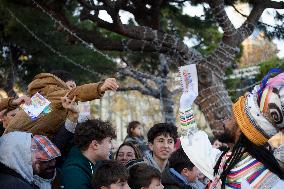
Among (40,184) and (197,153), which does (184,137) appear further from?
(40,184)

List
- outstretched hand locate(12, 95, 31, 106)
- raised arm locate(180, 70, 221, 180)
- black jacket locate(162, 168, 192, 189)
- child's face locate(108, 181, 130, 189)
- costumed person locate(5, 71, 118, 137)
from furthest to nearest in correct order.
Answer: black jacket locate(162, 168, 192, 189) < costumed person locate(5, 71, 118, 137) < outstretched hand locate(12, 95, 31, 106) < child's face locate(108, 181, 130, 189) < raised arm locate(180, 70, 221, 180)

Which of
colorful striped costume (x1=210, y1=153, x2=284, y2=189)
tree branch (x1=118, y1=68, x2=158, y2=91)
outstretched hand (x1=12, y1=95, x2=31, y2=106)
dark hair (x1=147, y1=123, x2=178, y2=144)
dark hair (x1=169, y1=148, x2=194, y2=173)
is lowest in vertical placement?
colorful striped costume (x1=210, y1=153, x2=284, y2=189)

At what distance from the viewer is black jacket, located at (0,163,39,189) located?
10.1 feet

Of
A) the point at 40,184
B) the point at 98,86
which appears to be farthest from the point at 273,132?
the point at 40,184

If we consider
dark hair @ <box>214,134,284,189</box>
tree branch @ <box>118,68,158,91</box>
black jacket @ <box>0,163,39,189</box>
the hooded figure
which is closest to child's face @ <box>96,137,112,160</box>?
the hooded figure

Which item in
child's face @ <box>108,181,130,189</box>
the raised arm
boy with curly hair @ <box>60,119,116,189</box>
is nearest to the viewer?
the raised arm

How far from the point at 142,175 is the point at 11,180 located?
3.58 feet

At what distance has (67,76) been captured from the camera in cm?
451

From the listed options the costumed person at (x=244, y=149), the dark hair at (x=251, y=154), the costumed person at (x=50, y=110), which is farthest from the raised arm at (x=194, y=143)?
the costumed person at (x=50, y=110)

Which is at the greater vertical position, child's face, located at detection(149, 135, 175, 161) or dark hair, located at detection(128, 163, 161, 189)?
child's face, located at detection(149, 135, 175, 161)

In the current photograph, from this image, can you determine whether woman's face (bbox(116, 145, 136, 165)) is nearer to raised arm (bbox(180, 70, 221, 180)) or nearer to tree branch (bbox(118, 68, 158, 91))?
raised arm (bbox(180, 70, 221, 180))

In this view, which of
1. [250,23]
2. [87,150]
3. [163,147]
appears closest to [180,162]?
[163,147]

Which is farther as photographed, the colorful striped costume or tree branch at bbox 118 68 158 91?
tree branch at bbox 118 68 158 91

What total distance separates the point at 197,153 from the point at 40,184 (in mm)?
1147
